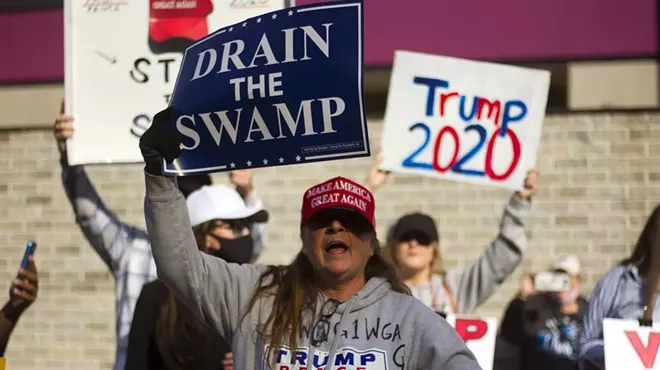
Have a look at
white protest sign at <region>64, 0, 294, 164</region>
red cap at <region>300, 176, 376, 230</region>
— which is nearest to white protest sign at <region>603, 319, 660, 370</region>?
red cap at <region>300, 176, 376, 230</region>

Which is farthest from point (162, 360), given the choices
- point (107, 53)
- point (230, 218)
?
point (107, 53)

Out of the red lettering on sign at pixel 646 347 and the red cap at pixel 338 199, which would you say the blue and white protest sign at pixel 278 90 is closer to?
the red cap at pixel 338 199

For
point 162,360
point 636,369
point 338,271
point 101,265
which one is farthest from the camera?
point 101,265

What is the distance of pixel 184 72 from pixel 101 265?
568 centimetres

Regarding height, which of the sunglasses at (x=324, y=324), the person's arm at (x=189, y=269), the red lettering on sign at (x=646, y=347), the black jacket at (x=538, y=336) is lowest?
the black jacket at (x=538, y=336)

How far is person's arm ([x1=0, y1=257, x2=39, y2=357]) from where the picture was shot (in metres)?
4.33

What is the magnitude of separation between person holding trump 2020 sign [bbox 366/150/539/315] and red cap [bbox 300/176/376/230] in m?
2.39

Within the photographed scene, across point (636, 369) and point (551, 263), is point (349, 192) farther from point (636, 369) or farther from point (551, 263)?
point (551, 263)

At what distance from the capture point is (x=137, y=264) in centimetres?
507

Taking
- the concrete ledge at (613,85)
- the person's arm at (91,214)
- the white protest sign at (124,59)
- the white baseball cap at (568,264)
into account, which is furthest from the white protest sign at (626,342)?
the concrete ledge at (613,85)

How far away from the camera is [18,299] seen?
172 inches

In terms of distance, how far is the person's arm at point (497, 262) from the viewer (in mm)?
5531

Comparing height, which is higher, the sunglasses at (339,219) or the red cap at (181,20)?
the red cap at (181,20)

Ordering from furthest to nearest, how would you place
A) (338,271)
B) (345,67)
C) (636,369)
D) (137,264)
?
(137,264)
(636,369)
(345,67)
(338,271)
